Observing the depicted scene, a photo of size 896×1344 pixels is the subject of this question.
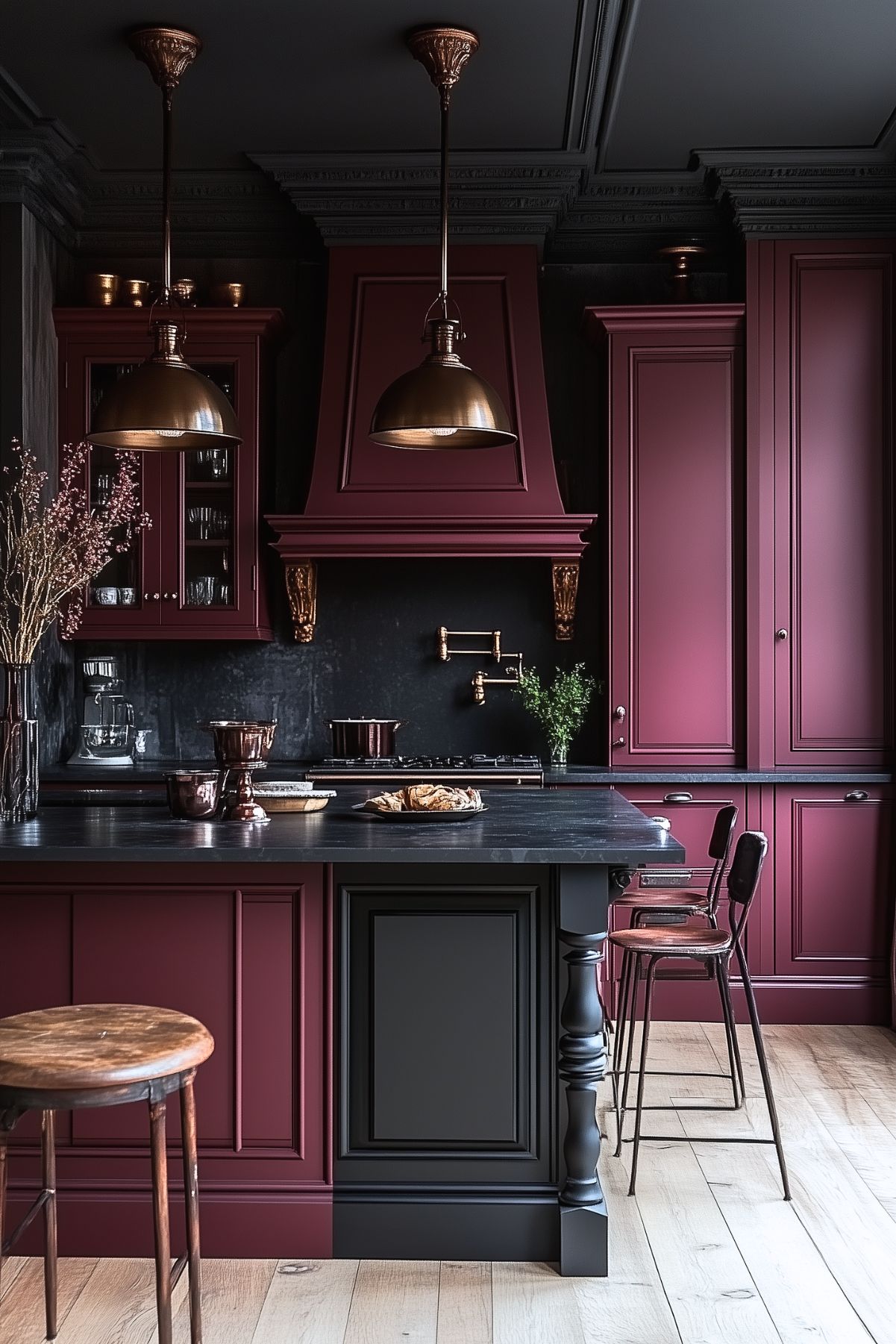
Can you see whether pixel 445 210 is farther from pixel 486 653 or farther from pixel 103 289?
pixel 486 653

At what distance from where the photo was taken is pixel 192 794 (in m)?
3.09

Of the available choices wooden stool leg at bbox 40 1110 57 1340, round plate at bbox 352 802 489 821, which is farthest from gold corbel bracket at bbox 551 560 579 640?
wooden stool leg at bbox 40 1110 57 1340

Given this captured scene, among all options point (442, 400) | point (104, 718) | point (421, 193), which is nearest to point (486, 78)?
point (421, 193)

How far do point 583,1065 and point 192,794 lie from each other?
1121 millimetres

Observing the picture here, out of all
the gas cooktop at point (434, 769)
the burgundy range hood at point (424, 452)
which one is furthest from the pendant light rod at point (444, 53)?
the gas cooktop at point (434, 769)

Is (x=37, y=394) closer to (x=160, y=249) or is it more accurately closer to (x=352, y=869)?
(x=160, y=249)

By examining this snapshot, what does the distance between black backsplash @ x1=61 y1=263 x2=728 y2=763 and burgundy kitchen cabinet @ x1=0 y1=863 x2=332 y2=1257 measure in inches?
98.9

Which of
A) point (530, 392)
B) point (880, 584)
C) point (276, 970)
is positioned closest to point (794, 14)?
point (530, 392)

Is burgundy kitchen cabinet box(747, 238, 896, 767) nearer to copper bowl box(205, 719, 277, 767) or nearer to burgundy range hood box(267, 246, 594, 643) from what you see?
burgundy range hood box(267, 246, 594, 643)

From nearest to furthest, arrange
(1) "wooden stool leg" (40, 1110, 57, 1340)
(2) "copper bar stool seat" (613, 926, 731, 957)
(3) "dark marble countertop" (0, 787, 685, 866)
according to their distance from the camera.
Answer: (1) "wooden stool leg" (40, 1110, 57, 1340) → (3) "dark marble countertop" (0, 787, 685, 866) → (2) "copper bar stool seat" (613, 926, 731, 957)

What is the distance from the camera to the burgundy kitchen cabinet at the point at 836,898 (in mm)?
4695

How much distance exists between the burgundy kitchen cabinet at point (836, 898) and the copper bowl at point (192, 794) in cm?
241

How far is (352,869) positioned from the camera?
283cm

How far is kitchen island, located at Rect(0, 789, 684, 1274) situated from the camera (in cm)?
279
